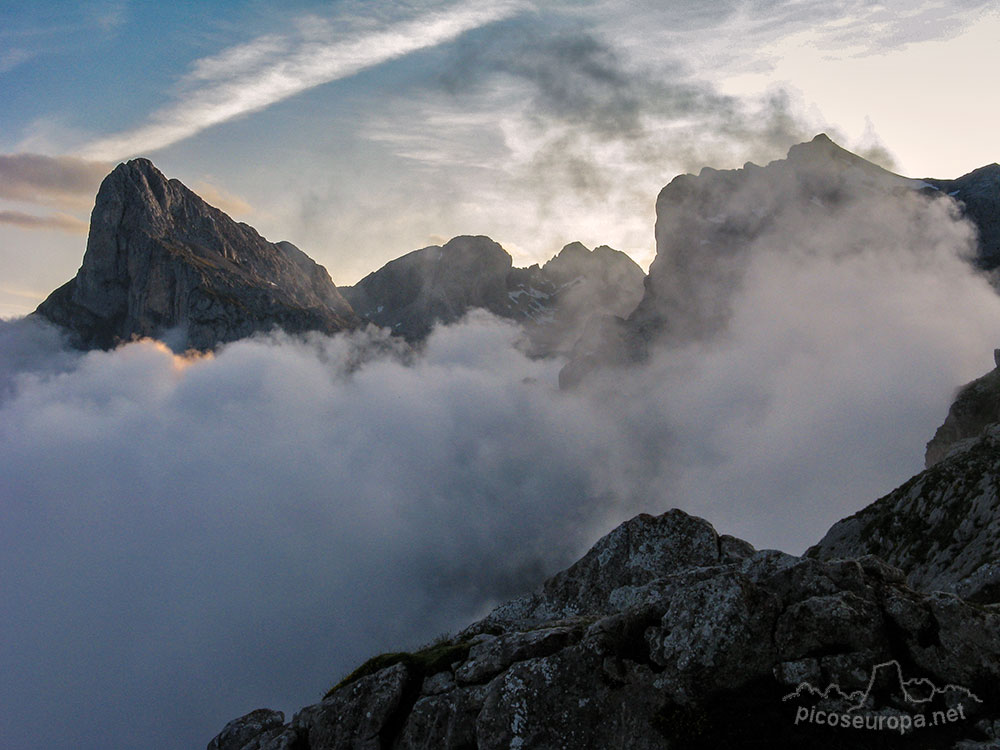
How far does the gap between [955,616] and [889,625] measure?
5.21ft

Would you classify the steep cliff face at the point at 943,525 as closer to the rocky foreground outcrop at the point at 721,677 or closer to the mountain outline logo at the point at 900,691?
the rocky foreground outcrop at the point at 721,677

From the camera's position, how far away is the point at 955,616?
1695cm

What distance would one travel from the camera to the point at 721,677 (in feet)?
57.0

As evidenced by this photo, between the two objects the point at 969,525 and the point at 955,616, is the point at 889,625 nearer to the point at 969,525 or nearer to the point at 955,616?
the point at 955,616

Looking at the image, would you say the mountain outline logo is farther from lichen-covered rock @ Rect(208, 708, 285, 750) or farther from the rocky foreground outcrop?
lichen-covered rock @ Rect(208, 708, 285, 750)

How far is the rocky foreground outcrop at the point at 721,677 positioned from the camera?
1595cm

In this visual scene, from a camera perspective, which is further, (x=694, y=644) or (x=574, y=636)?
(x=574, y=636)

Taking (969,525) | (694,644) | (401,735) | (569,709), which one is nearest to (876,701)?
(694,644)

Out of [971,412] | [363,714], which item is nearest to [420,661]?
[363,714]

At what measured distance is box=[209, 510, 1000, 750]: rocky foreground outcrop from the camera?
52.3ft

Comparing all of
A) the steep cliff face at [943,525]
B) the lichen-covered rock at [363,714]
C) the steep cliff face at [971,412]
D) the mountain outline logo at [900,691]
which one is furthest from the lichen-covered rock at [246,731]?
the steep cliff face at [971,412]

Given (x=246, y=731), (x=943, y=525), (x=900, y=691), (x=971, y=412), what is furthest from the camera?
(x=971, y=412)

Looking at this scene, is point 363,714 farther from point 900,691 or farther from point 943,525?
point 943,525

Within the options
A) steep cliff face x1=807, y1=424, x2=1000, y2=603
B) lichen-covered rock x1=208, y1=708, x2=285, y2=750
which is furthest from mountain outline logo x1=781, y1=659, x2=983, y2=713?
lichen-covered rock x1=208, y1=708, x2=285, y2=750
